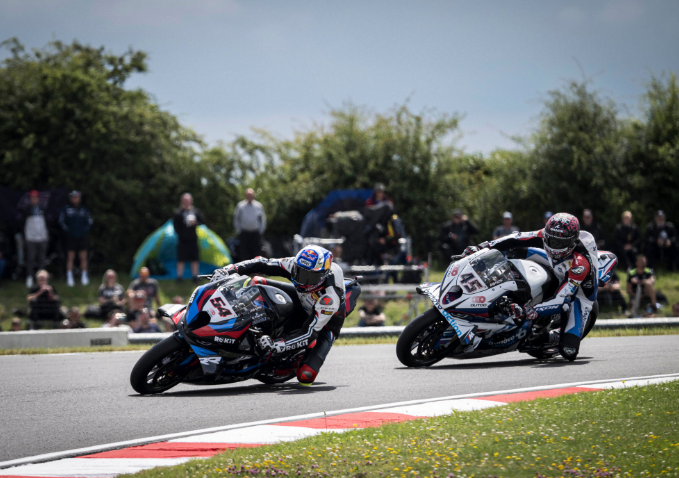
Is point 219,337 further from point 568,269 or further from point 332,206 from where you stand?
point 332,206

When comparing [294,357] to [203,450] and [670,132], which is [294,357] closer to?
[203,450]

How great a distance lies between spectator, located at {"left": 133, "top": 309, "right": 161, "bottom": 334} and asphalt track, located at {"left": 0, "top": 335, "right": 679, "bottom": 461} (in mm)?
2733

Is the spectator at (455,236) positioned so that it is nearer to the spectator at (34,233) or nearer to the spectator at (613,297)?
the spectator at (613,297)

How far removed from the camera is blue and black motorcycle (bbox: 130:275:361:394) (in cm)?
674

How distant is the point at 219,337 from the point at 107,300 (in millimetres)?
8013

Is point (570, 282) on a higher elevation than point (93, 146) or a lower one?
lower

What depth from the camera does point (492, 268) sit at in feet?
Answer: 27.1

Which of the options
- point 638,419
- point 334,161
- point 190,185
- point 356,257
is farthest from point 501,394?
point 334,161

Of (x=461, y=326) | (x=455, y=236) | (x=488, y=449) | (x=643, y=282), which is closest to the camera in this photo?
(x=488, y=449)

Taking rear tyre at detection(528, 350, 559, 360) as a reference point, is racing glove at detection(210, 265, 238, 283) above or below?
above

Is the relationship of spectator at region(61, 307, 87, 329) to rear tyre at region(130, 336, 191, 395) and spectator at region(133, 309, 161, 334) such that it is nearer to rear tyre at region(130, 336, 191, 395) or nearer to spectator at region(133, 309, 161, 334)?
spectator at region(133, 309, 161, 334)

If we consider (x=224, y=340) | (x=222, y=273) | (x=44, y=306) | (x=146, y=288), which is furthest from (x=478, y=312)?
(x=44, y=306)

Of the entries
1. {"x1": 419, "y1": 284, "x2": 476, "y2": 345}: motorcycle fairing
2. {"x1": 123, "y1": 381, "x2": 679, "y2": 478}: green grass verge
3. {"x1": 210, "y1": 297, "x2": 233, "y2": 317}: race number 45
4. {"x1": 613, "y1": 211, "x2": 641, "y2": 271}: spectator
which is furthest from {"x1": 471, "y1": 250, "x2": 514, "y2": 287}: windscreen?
{"x1": 613, "y1": 211, "x2": 641, "y2": 271}: spectator

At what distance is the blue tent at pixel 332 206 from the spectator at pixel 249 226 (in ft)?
6.70
